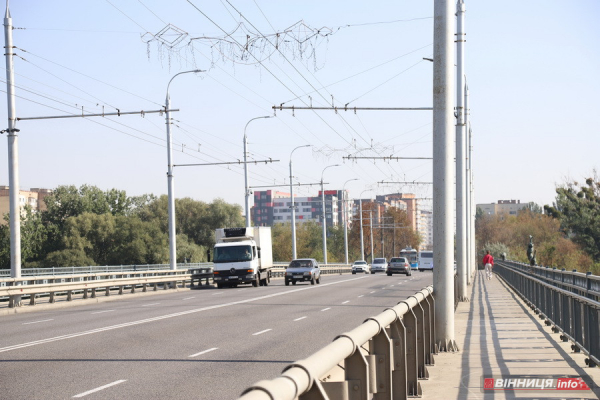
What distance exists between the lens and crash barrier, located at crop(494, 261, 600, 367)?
10531 millimetres

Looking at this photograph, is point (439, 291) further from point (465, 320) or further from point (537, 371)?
point (465, 320)

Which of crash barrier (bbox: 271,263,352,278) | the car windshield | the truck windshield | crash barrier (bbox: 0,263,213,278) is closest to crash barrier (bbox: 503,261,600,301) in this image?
the truck windshield

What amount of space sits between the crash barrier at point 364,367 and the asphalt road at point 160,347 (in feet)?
7.90

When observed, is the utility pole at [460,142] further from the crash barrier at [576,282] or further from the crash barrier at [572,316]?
the crash barrier at [576,282]

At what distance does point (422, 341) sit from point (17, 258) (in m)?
22.1

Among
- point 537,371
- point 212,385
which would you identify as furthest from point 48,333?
point 537,371

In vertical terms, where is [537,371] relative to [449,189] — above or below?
below

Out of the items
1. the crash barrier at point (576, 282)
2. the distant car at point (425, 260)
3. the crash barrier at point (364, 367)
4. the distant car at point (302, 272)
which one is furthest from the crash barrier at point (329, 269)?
the crash barrier at point (364, 367)

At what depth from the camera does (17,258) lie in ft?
96.3

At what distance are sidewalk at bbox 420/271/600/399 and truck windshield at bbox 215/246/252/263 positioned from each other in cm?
2651

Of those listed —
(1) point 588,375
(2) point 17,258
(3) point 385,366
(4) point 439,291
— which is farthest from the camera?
(2) point 17,258

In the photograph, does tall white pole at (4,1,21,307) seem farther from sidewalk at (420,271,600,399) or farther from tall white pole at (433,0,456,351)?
tall white pole at (433,0,456,351)

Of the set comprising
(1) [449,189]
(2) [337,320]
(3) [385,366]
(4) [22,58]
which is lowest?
(2) [337,320]

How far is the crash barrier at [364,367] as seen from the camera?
12.8ft
